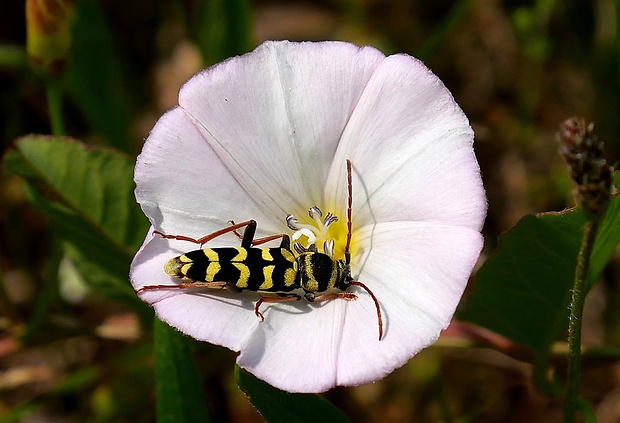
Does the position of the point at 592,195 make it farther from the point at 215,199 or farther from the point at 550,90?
the point at 550,90

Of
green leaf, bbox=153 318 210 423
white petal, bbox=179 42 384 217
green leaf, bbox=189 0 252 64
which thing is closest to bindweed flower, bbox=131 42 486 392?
white petal, bbox=179 42 384 217

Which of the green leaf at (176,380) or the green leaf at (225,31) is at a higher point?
the green leaf at (225,31)

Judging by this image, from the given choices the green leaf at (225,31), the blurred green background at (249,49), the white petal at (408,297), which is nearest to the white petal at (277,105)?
the white petal at (408,297)

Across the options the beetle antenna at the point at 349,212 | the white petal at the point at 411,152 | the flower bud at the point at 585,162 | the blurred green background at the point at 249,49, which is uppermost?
the flower bud at the point at 585,162

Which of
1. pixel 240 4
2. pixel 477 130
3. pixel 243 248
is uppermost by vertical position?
pixel 240 4

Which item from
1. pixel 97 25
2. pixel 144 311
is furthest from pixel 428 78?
pixel 97 25

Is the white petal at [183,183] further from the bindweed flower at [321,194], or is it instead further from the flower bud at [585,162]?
the flower bud at [585,162]

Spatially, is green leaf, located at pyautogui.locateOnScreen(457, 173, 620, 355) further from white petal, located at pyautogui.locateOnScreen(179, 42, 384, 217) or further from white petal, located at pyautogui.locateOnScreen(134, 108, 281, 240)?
white petal, located at pyautogui.locateOnScreen(134, 108, 281, 240)
